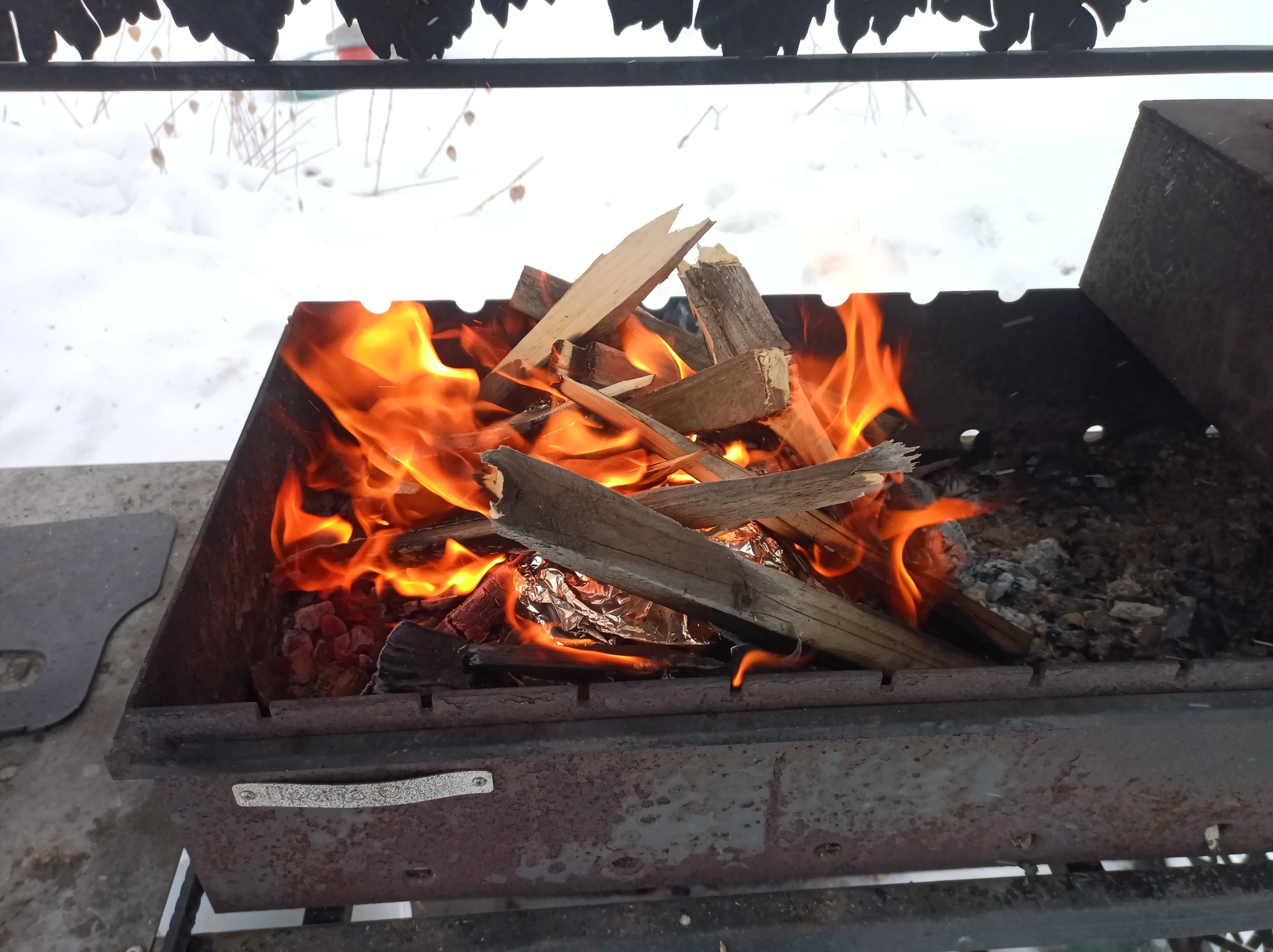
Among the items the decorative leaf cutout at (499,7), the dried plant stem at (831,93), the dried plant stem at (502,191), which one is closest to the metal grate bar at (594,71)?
the decorative leaf cutout at (499,7)

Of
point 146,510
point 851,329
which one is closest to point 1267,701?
point 851,329

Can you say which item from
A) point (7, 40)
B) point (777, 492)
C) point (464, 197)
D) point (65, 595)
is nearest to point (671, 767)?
point (777, 492)

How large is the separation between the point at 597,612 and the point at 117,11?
1.31 meters

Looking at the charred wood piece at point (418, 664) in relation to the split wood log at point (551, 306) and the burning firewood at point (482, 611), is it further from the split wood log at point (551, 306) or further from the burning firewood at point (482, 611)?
the split wood log at point (551, 306)

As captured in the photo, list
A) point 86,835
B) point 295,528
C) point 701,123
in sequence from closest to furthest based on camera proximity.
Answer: point 86,835, point 295,528, point 701,123

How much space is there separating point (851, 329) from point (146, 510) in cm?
204

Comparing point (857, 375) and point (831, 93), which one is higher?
point (831, 93)

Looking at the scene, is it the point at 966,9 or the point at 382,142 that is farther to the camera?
the point at 382,142

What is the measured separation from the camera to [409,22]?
58.4 inches

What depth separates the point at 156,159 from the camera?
4480 mm

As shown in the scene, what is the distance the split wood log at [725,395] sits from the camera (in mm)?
1768

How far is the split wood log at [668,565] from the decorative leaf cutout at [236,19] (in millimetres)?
847

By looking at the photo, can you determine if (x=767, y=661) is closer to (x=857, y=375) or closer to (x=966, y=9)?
(x=857, y=375)

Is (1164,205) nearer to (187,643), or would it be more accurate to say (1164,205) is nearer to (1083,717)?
(1083,717)
